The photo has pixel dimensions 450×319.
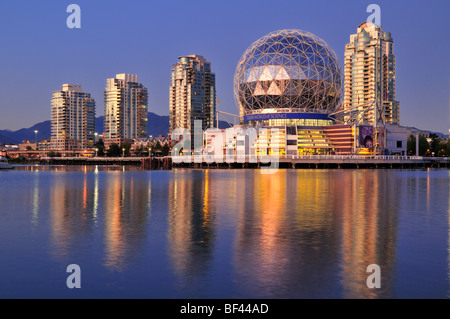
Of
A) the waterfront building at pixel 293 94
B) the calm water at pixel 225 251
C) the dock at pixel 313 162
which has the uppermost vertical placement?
the waterfront building at pixel 293 94

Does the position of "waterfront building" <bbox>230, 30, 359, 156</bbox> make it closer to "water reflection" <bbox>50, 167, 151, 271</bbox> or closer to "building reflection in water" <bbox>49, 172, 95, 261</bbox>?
"water reflection" <bbox>50, 167, 151, 271</bbox>

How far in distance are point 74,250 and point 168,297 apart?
8.07m

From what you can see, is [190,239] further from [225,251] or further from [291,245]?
[291,245]

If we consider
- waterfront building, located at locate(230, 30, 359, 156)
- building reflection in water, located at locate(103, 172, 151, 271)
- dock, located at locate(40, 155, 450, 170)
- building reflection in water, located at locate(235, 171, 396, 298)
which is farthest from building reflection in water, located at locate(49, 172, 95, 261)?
waterfront building, located at locate(230, 30, 359, 156)

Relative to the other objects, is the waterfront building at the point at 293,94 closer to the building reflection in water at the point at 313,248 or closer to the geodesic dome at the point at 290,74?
the geodesic dome at the point at 290,74

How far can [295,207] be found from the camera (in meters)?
37.7

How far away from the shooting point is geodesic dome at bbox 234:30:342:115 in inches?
6511

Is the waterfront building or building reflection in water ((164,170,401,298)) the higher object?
the waterfront building

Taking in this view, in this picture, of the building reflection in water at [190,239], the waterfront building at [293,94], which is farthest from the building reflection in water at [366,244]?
the waterfront building at [293,94]

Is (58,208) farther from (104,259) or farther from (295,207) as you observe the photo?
(104,259)

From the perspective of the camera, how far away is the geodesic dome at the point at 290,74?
165m

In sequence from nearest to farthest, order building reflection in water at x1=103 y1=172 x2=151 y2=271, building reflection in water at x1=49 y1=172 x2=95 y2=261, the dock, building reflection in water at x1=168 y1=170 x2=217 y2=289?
building reflection in water at x1=168 y1=170 x2=217 y2=289
building reflection in water at x1=103 y1=172 x2=151 y2=271
building reflection in water at x1=49 y1=172 x2=95 y2=261
the dock

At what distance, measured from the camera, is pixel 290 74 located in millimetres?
164125

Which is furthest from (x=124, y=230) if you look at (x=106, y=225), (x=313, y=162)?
(x=313, y=162)
